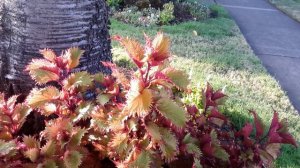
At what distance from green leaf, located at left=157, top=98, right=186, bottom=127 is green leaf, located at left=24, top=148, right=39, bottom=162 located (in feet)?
1.55

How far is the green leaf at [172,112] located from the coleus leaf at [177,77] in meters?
0.07

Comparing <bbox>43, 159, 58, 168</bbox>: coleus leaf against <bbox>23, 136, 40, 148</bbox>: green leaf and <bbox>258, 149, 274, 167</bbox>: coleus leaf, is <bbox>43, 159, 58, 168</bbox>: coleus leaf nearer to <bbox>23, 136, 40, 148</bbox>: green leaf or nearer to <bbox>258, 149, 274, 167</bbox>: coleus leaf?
<bbox>23, 136, 40, 148</bbox>: green leaf

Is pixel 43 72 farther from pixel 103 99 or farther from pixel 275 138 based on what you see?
pixel 275 138

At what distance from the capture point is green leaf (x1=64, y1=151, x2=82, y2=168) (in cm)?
138

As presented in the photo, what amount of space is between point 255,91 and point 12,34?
131 inches

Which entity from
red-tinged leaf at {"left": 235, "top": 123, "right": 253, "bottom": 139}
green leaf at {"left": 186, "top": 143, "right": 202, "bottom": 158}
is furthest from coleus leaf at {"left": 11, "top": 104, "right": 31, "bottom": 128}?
red-tinged leaf at {"left": 235, "top": 123, "right": 253, "bottom": 139}

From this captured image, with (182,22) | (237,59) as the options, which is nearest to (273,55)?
(237,59)

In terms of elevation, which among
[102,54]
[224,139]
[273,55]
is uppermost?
[102,54]

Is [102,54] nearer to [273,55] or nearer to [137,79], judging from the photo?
[137,79]

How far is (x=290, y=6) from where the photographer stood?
444 inches

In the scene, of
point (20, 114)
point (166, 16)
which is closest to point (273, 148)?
point (20, 114)

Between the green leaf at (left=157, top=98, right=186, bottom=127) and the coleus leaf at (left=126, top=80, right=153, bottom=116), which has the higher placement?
the coleus leaf at (left=126, top=80, right=153, bottom=116)

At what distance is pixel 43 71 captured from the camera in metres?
1.54

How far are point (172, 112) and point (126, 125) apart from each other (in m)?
0.17
